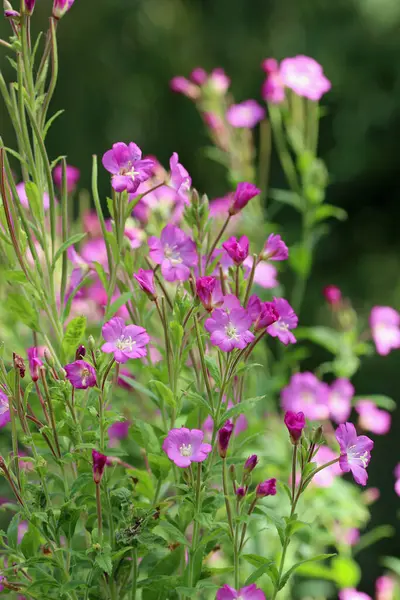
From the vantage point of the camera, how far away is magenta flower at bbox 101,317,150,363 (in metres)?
0.65

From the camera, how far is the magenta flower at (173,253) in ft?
2.32

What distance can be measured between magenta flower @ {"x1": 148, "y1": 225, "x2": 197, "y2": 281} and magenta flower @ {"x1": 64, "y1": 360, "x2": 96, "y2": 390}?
11 centimetres

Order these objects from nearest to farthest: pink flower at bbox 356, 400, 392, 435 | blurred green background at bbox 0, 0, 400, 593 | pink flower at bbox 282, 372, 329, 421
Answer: pink flower at bbox 282, 372, 329, 421
pink flower at bbox 356, 400, 392, 435
blurred green background at bbox 0, 0, 400, 593

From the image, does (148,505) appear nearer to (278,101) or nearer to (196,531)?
(196,531)

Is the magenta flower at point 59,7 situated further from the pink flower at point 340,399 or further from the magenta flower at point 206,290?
the pink flower at point 340,399

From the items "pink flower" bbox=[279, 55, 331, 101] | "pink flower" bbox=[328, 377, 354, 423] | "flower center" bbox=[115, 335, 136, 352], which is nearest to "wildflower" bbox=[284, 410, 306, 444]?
"flower center" bbox=[115, 335, 136, 352]

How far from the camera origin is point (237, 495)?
2.17 feet

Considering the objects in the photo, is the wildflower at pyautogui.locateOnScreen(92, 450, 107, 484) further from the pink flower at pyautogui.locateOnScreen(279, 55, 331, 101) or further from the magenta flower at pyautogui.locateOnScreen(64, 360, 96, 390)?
the pink flower at pyautogui.locateOnScreen(279, 55, 331, 101)

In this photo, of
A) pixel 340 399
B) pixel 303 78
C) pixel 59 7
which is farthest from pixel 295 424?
pixel 303 78

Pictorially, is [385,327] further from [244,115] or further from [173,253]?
[173,253]

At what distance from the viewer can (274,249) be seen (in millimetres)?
744

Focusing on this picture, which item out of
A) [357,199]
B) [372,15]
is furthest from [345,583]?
[372,15]

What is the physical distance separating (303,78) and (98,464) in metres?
0.69

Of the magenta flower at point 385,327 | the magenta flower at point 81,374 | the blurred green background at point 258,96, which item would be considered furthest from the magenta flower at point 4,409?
the blurred green background at point 258,96
